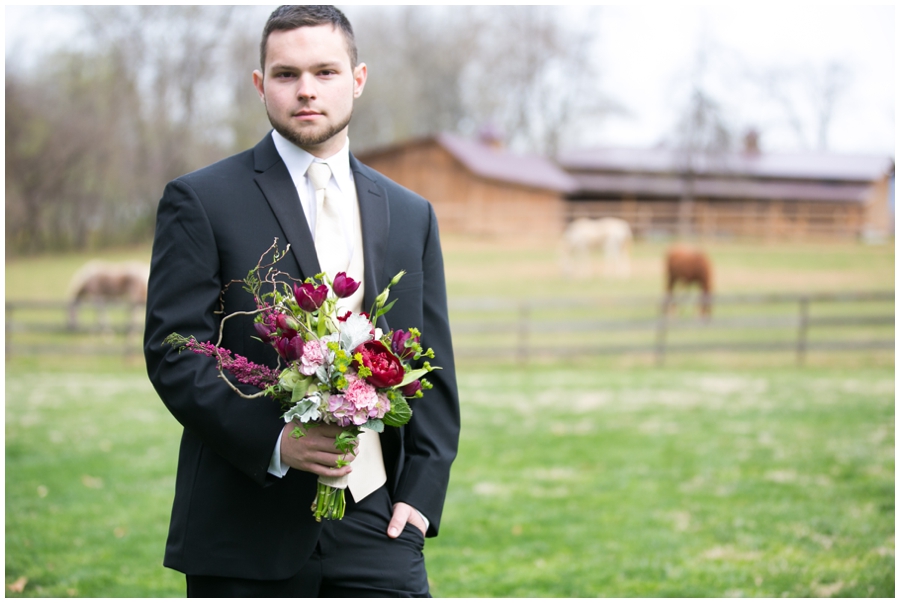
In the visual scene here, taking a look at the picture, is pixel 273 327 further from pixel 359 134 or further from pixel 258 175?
pixel 359 134

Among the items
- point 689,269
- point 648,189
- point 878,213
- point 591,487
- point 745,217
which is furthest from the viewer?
point 648,189

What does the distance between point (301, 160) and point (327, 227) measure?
179 millimetres

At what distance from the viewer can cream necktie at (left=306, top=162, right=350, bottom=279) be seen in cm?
199

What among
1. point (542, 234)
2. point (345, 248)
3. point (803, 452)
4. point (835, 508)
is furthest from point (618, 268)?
point (345, 248)

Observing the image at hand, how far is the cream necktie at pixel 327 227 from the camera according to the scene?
199cm

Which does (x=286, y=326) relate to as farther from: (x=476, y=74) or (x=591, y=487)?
(x=476, y=74)

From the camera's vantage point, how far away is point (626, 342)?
1698 centimetres

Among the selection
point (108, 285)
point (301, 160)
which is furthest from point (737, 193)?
point (301, 160)

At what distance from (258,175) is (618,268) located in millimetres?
24140

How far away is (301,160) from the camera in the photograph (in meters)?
2.04

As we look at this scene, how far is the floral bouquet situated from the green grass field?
2.58 metres

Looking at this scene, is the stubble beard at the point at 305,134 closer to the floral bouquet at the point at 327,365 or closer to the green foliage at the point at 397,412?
the floral bouquet at the point at 327,365

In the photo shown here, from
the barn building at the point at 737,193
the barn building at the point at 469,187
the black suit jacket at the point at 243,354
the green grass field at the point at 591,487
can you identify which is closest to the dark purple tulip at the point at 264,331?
the black suit jacket at the point at 243,354

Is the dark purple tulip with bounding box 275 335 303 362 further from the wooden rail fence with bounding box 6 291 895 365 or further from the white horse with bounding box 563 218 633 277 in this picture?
the white horse with bounding box 563 218 633 277
